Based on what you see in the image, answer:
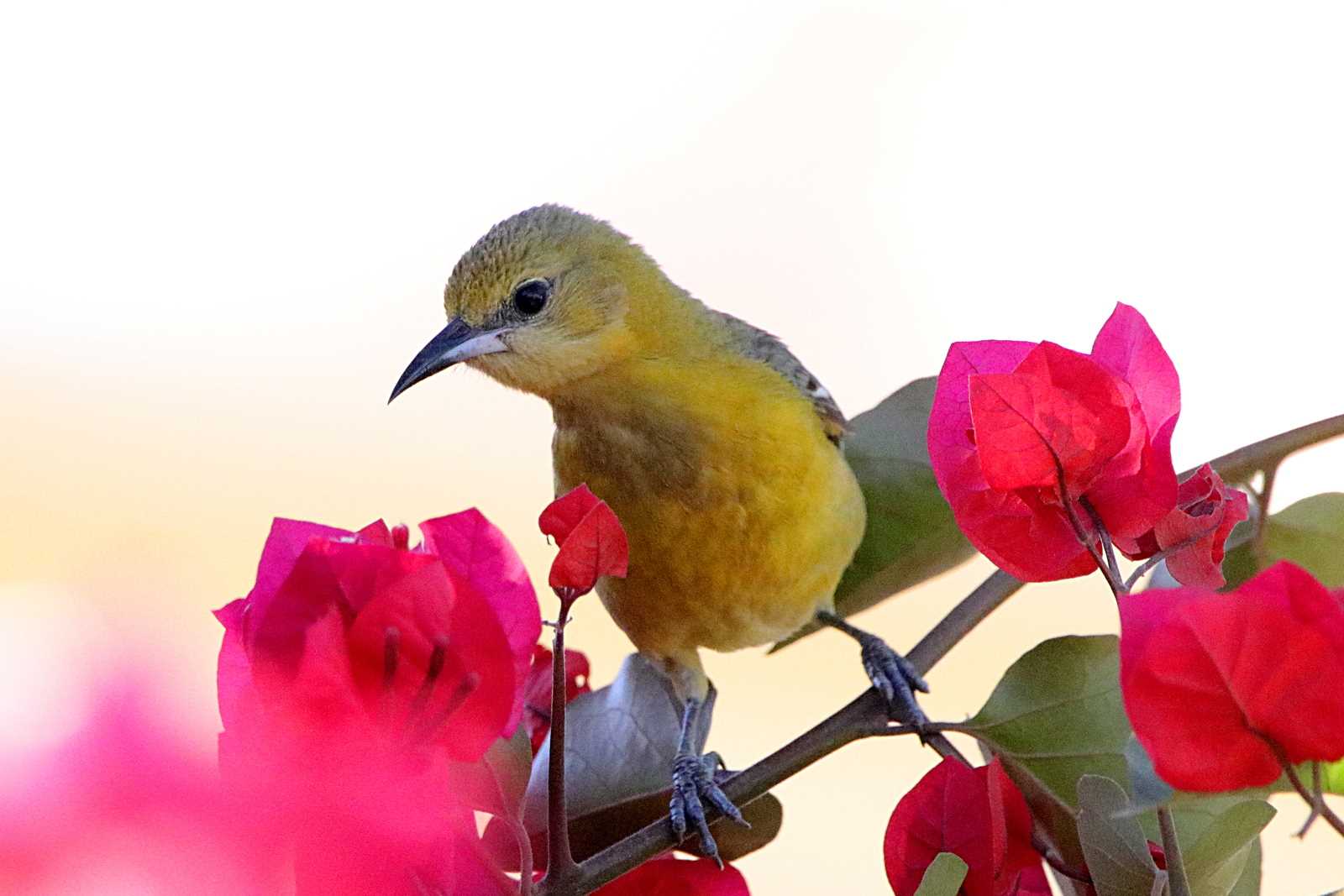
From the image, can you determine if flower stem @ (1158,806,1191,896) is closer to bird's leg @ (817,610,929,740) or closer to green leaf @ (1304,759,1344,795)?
green leaf @ (1304,759,1344,795)

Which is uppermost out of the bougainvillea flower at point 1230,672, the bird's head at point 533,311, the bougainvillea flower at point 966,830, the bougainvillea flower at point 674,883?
the bird's head at point 533,311

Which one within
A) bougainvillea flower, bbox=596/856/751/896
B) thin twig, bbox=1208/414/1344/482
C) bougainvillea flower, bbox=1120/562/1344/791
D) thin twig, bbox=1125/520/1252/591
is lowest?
bougainvillea flower, bbox=596/856/751/896

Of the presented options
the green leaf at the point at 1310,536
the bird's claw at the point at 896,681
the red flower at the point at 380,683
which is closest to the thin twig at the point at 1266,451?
the green leaf at the point at 1310,536

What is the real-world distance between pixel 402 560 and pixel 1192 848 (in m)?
0.43

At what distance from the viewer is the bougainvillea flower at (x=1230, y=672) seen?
0.55 m

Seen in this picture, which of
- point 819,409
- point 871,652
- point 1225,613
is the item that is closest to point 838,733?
point 1225,613

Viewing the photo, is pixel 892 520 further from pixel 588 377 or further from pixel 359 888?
pixel 359 888

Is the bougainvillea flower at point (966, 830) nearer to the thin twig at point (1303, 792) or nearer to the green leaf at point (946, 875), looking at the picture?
the green leaf at point (946, 875)

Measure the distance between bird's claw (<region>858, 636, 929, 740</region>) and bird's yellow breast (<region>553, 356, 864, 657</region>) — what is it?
0.13 metres

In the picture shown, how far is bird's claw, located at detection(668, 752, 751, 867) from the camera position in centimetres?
86

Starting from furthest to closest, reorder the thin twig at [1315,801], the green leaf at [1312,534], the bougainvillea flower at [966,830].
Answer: the green leaf at [1312,534] < the bougainvillea flower at [966,830] < the thin twig at [1315,801]

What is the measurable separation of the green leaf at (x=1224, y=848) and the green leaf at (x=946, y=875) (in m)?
0.11

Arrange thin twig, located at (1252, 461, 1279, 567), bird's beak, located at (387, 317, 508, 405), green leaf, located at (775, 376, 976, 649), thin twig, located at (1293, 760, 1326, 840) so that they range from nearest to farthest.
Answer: thin twig, located at (1293, 760, 1326, 840) < thin twig, located at (1252, 461, 1279, 567) < green leaf, located at (775, 376, 976, 649) < bird's beak, located at (387, 317, 508, 405)

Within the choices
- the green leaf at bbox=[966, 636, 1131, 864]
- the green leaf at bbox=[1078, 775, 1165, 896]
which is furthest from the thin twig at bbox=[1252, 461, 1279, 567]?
the green leaf at bbox=[1078, 775, 1165, 896]
